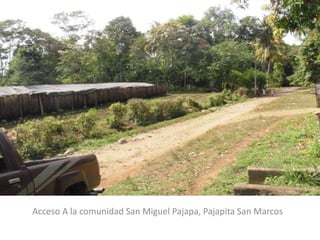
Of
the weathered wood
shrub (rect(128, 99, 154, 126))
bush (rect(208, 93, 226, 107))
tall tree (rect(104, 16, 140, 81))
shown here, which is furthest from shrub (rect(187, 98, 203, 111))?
the weathered wood

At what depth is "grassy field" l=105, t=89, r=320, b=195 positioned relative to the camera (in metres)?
4.11

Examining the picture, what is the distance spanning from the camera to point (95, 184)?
3279 mm

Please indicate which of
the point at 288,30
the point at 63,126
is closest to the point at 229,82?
the point at 63,126

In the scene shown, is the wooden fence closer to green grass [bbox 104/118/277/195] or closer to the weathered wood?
green grass [bbox 104/118/277/195]

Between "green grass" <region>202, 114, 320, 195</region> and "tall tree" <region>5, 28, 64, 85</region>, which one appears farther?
"tall tree" <region>5, 28, 64, 85</region>

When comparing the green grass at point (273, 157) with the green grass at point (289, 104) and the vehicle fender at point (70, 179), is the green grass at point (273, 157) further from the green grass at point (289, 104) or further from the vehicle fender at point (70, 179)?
the green grass at point (289, 104)

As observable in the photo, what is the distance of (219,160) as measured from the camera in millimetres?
5465

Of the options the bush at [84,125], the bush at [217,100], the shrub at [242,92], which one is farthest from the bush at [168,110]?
the shrub at [242,92]

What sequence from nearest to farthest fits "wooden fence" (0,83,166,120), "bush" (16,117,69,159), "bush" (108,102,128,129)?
"bush" (16,117,69,159), "bush" (108,102,128,129), "wooden fence" (0,83,166,120)

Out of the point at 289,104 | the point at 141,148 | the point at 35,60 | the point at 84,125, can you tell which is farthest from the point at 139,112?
the point at 289,104

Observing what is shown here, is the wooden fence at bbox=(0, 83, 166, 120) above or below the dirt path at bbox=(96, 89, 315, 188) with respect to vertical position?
above

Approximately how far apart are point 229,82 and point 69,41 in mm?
10221

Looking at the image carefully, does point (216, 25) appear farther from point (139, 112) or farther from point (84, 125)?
point (139, 112)
